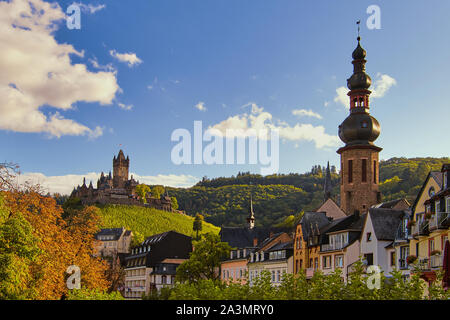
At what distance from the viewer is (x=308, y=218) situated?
7569 centimetres

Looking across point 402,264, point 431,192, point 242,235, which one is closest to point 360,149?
point 242,235

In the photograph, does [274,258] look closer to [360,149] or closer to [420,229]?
[360,149]

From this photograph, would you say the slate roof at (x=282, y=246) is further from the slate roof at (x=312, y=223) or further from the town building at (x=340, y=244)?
the town building at (x=340, y=244)

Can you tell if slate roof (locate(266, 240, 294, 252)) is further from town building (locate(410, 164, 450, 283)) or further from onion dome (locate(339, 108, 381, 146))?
town building (locate(410, 164, 450, 283))

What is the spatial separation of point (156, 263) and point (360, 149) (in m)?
44.9

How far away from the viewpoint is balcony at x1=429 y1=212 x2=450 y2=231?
140ft

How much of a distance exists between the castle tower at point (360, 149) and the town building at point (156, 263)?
1409 inches

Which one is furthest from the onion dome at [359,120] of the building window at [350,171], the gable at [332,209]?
the gable at [332,209]

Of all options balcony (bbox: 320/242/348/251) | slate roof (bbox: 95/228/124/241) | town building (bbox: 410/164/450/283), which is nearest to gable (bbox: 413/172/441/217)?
town building (bbox: 410/164/450/283)

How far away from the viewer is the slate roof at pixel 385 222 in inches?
2258

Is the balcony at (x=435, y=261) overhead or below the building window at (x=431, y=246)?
below
